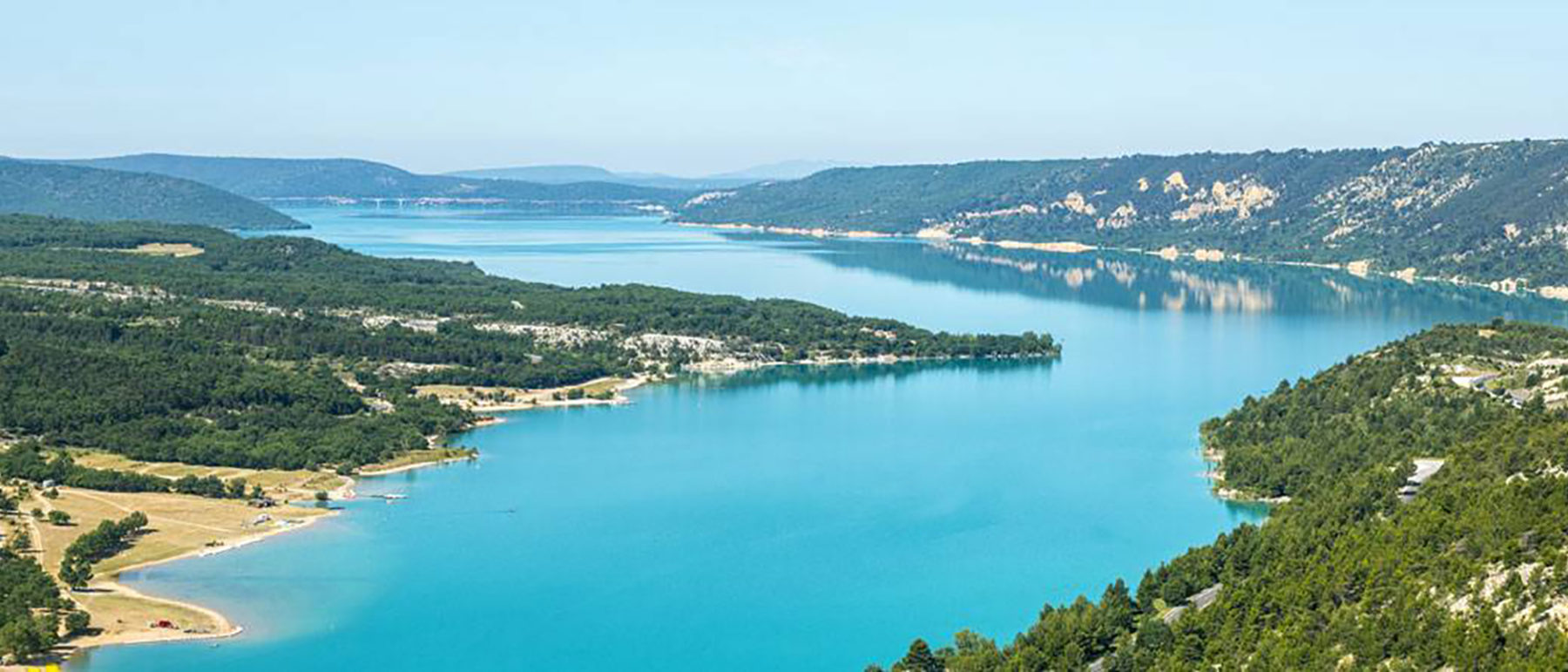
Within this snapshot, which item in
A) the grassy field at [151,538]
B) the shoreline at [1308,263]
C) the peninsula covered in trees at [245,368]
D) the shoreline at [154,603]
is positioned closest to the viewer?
the shoreline at [154,603]

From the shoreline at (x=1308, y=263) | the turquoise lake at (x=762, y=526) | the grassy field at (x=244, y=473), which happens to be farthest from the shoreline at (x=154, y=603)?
the shoreline at (x=1308, y=263)

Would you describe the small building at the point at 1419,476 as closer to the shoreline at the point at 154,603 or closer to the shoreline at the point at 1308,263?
the shoreline at the point at 154,603

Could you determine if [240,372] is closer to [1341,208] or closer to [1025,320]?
[1025,320]

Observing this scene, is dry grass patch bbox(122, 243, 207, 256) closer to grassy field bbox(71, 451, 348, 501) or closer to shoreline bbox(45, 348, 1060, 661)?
shoreline bbox(45, 348, 1060, 661)

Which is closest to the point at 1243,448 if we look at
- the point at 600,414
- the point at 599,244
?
the point at 600,414

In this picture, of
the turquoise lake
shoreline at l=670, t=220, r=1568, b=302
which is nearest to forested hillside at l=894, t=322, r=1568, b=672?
the turquoise lake
